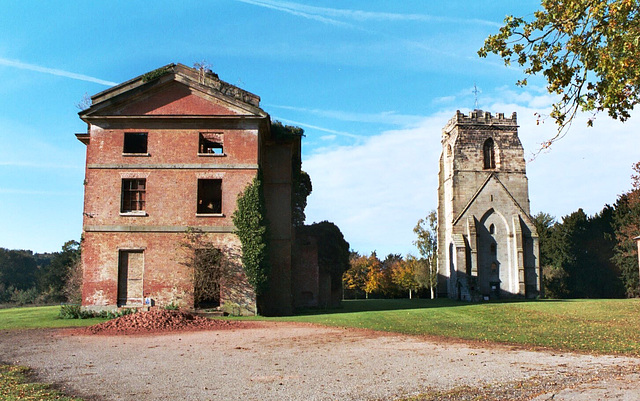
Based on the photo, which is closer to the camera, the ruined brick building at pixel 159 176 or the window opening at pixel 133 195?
the ruined brick building at pixel 159 176

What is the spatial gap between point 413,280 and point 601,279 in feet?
67.0

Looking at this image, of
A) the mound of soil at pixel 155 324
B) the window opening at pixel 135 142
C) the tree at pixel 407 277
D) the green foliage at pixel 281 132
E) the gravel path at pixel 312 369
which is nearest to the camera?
the gravel path at pixel 312 369

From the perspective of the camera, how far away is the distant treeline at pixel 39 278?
39453mm

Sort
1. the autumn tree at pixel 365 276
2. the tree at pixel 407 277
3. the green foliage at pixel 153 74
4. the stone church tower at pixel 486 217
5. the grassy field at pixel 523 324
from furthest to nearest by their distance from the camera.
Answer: the autumn tree at pixel 365 276 → the tree at pixel 407 277 → the stone church tower at pixel 486 217 → the green foliage at pixel 153 74 → the grassy field at pixel 523 324

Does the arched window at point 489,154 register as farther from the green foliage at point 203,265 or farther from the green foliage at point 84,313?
the green foliage at point 84,313

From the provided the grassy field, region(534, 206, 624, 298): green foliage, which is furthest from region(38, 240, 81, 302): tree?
region(534, 206, 624, 298): green foliage

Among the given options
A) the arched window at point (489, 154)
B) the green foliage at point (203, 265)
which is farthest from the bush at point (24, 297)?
the arched window at point (489, 154)

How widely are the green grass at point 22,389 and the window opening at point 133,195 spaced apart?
15.4 m

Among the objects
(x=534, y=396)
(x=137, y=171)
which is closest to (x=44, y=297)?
(x=137, y=171)

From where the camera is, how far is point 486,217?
164ft

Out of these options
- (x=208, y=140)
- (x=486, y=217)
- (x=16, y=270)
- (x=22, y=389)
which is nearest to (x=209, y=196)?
(x=208, y=140)

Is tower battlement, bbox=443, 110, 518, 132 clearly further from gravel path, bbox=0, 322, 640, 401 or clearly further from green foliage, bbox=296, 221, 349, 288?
gravel path, bbox=0, 322, 640, 401

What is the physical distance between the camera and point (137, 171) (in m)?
25.5

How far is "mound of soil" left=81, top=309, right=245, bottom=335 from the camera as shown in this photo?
18375 mm
